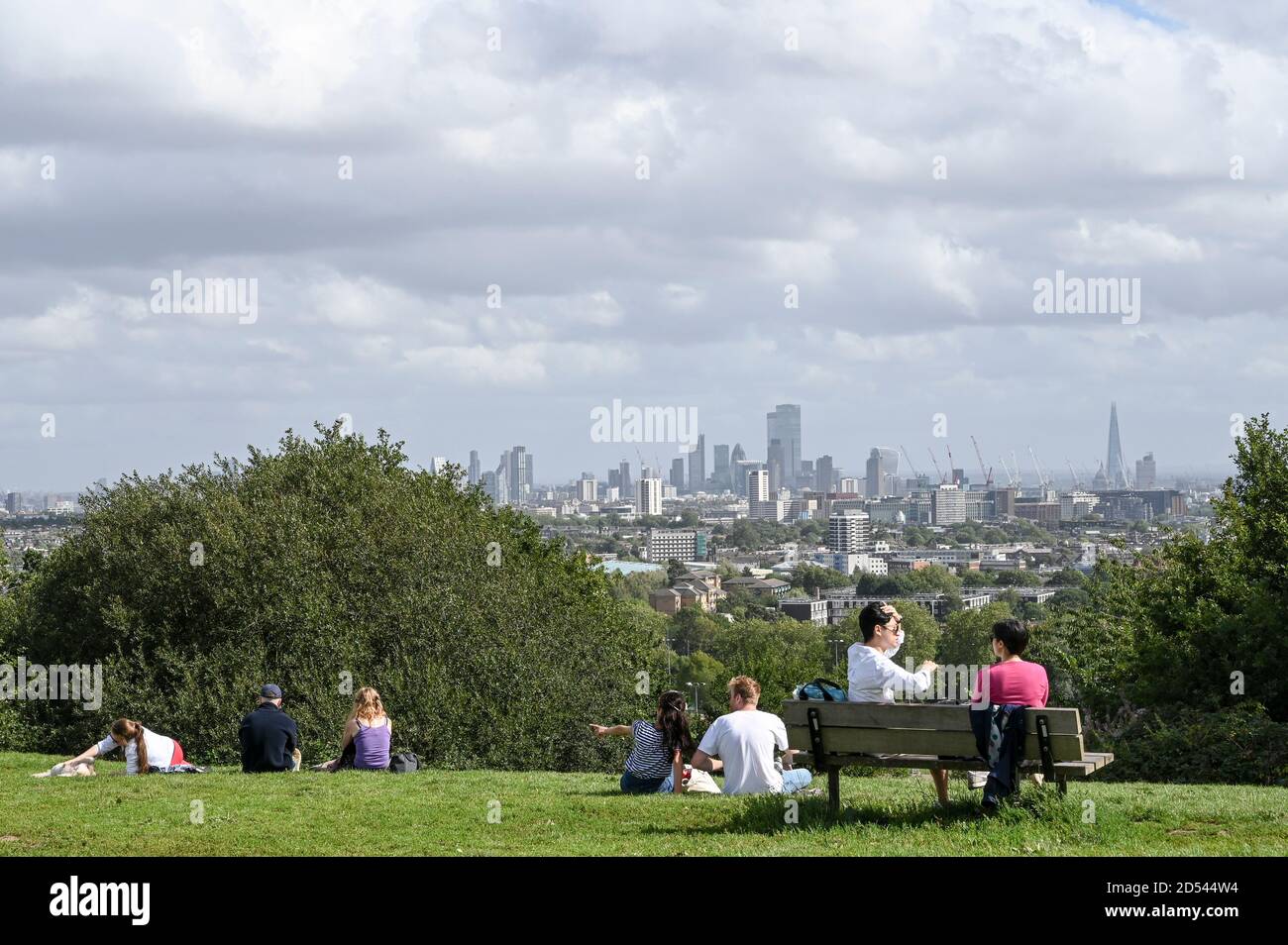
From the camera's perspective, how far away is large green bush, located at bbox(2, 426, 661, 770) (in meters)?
27.5

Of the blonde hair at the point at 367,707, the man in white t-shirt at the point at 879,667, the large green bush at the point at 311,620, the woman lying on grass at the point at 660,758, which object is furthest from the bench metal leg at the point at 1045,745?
the large green bush at the point at 311,620

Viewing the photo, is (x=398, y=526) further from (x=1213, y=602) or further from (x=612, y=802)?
(x=612, y=802)

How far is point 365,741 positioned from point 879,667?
6.47 metres

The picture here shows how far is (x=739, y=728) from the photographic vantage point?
11695mm

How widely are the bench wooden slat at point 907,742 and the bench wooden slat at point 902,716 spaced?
0.12ft

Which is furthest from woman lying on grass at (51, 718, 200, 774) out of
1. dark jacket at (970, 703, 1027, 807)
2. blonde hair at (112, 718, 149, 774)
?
dark jacket at (970, 703, 1027, 807)

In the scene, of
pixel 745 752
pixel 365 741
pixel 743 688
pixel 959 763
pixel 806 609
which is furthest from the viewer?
pixel 806 609

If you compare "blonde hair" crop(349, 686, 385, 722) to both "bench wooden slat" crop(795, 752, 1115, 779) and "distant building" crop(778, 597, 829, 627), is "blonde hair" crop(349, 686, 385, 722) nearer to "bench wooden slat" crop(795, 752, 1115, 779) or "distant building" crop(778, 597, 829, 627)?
"bench wooden slat" crop(795, 752, 1115, 779)

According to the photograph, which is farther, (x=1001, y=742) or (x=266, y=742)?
(x=266, y=742)

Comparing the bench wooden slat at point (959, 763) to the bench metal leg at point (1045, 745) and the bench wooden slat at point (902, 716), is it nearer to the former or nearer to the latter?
the bench metal leg at point (1045, 745)

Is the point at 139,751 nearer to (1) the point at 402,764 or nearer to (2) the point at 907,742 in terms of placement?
(1) the point at 402,764

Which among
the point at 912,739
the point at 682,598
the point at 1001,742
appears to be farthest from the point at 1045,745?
the point at 682,598

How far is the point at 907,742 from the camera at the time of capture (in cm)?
977
